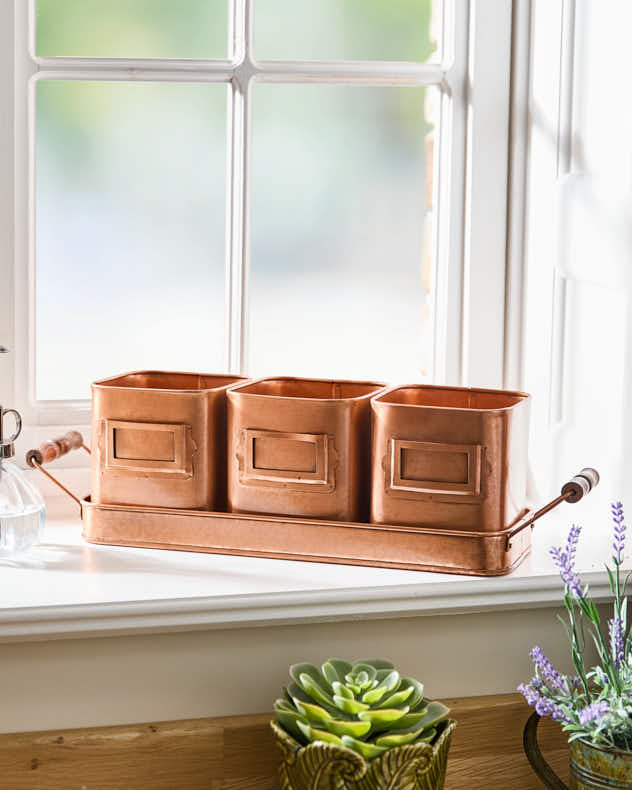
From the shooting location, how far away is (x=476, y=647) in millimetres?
1265

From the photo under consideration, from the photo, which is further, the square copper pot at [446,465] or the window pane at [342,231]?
the window pane at [342,231]

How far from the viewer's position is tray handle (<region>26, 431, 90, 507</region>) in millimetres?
1384

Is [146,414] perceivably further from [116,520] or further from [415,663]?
[415,663]

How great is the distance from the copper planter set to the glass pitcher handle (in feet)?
0.56

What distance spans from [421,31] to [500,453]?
71cm

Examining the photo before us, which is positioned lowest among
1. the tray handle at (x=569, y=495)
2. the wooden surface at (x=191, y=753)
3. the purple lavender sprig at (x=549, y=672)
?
the wooden surface at (x=191, y=753)

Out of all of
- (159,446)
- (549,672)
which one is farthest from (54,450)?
(549,672)

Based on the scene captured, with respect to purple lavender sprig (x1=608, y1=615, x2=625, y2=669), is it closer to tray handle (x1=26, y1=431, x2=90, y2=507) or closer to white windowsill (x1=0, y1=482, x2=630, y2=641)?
white windowsill (x1=0, y1=482, x2=630, y2=641)

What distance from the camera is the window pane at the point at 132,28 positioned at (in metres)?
1.52

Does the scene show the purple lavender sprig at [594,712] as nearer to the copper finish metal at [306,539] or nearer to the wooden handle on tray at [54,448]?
the copper finish metal at [306,539]

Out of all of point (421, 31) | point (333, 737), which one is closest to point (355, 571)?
point (333, 737)

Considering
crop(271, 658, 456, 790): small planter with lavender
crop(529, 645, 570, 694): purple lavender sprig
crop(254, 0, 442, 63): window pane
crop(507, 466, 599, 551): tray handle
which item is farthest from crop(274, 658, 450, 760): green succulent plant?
crop(254, 0, 442, 63): window pane

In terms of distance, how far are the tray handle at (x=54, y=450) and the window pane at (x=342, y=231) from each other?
309mm

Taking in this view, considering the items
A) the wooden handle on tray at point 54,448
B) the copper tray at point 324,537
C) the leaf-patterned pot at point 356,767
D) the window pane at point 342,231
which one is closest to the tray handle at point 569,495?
the copper tray at point 324,537
